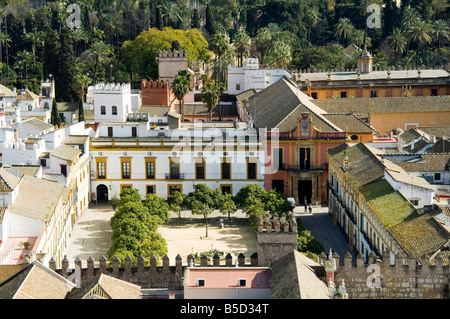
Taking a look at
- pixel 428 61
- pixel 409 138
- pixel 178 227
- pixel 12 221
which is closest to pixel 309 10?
pixel 428 61

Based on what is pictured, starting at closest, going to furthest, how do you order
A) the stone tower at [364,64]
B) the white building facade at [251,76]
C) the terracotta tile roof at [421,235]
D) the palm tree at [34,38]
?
the terracotta tile roof at [421,235], the white building facade at [251,76], the stone tower at [364,64], the palm tree at [34,38]

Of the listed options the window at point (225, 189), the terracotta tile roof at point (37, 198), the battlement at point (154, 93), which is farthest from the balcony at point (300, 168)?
the battlement at point (154, 93)

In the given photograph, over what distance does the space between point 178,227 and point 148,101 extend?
1284 inches

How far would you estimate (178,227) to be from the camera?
238 feet

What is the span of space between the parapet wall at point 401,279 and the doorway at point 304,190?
3490 centimetres

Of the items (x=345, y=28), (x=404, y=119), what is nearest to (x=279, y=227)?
(x=404, y=119)

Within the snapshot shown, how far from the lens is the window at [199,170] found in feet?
259

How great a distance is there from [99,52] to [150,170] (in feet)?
161

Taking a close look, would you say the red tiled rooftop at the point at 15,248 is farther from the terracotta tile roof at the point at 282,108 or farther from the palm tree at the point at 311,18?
the palm tree at the point at 311,18

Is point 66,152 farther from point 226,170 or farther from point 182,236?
point 226,170

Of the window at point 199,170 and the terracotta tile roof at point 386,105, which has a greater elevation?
the terracotta tile roof at point 386,105

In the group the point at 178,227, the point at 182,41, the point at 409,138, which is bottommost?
the point at 178,227

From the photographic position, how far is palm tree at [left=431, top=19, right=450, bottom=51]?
131750 millimetres

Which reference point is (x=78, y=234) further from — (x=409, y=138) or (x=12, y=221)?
(x=409, y=138)
